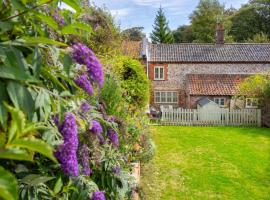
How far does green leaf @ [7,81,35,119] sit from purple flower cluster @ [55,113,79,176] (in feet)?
1.41

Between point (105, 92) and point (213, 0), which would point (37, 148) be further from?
point (213, 0)

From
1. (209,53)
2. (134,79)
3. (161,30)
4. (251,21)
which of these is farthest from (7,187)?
(251,21)

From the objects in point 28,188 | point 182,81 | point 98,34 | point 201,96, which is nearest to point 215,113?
point 201,96

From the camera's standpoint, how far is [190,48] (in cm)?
3039

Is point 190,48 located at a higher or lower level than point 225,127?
higher

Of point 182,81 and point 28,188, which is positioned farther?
point 182,81

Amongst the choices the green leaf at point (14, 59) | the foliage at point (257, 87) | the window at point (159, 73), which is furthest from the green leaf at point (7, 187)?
the window at point (159, 73)

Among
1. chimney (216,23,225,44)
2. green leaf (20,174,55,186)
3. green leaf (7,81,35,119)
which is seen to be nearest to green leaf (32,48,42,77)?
green leaf (7,81,35,119)

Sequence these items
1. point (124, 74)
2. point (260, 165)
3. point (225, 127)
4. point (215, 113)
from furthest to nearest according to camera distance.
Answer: point (215, 113) < point (225, 127) < point (124, 74) < point (260, 165)

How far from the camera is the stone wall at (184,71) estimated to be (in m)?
28.5

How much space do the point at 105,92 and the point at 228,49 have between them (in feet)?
84.5

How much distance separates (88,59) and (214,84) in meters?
26.4

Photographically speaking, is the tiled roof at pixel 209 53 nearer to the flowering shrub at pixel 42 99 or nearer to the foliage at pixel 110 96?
the foliage at pixel 110 96

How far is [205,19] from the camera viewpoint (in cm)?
5409
